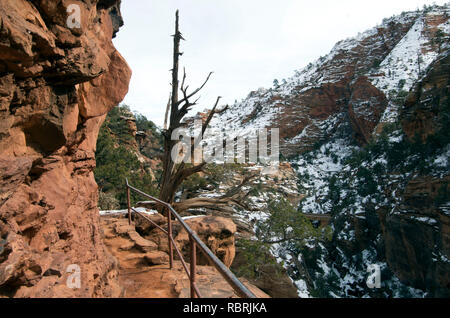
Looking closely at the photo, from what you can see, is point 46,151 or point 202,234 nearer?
point 46,151

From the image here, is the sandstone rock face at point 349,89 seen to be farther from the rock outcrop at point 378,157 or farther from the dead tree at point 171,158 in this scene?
the dead tree at point 171,158

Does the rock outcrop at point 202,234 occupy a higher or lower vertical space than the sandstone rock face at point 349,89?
lower

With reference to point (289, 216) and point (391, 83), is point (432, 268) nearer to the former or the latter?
point (289, 216)

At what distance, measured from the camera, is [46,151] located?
2.45 m

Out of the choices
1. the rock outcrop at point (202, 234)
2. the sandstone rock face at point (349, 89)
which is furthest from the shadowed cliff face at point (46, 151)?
the sandstone rock face at point (349, 89)

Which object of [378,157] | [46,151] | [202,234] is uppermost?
[378,157]

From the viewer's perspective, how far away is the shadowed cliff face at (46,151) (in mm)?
1791

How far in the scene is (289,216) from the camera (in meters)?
10.5

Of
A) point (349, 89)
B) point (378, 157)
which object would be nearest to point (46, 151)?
point (378, 157)

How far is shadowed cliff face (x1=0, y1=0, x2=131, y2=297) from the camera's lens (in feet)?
5.88

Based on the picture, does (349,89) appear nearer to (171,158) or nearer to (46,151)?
(171,158)

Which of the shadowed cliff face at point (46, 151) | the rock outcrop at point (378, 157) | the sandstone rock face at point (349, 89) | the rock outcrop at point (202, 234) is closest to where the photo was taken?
the shadowed cliff face at point (46, 151)

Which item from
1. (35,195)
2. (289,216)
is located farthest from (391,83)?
(35,195)

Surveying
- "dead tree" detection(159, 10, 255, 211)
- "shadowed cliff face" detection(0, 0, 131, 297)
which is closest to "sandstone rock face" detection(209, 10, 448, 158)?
"dead tree" detection(159, 10, 255, 211)
